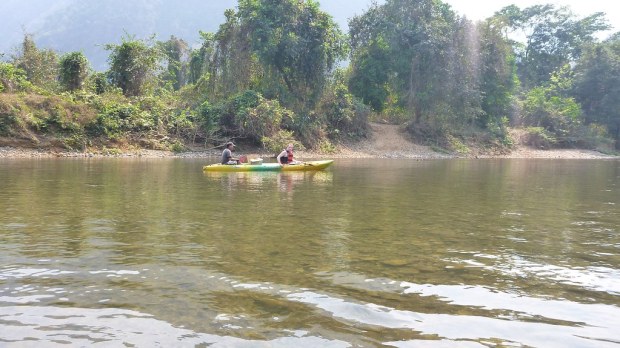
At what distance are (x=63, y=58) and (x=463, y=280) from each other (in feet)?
107

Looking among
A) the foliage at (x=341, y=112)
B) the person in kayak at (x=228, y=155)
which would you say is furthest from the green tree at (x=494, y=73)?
the person in kayak at (x=228, y=155)

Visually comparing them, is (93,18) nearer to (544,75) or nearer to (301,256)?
(544,75)

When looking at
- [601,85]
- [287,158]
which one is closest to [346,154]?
[287,158]

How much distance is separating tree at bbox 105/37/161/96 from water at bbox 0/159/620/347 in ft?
83.3

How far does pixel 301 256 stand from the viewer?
5.71m

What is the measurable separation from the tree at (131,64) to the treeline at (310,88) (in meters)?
0.07

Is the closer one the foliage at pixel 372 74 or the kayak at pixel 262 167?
the kayak at pixel 262 167

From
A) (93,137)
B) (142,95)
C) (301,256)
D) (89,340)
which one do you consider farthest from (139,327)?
(142,95)

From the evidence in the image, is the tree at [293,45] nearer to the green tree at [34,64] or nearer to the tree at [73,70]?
the tree at [73,70]

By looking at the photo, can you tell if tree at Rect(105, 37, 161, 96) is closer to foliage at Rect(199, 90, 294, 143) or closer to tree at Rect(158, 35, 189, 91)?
foliage at Rect(199, 90, 294, 143)

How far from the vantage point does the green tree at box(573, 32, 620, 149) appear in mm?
49000

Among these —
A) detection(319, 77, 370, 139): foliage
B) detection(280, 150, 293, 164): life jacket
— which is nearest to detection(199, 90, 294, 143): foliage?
detection(319, 77, 370, 139): foliage

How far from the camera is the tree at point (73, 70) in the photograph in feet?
102

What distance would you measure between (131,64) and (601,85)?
43922mm
